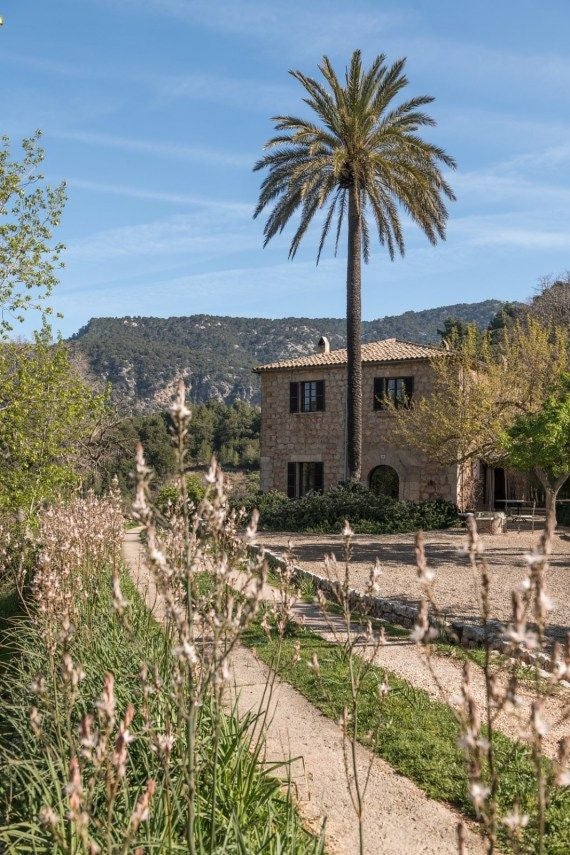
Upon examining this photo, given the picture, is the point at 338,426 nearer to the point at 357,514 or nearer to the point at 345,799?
the point at 357,514

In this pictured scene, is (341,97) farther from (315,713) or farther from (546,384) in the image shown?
(315,713)

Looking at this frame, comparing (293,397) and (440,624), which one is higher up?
(293,397)

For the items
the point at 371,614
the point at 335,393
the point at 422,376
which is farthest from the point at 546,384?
the point at 371,614

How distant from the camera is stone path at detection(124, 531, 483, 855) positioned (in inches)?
159

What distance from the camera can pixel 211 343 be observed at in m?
89.8

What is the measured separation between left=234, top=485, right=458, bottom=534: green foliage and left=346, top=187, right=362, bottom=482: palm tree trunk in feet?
2.51

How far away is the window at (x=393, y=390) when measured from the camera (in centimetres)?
2522

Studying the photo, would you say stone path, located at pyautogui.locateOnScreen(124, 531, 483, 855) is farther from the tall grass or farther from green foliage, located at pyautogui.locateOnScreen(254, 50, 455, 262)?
green foliage, located at pyautogui.locateOnScreen(254, 50, 455, 262)

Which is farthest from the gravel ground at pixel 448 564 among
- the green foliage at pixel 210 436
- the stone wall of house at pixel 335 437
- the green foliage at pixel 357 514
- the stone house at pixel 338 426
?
the green foliage at pixel 210 436

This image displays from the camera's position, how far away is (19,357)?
42.4 ft

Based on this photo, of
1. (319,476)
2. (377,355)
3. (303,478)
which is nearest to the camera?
(377,355)

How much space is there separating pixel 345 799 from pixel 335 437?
71.9ft

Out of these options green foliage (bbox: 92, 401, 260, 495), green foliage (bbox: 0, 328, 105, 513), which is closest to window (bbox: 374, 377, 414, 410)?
green foliage (bbox: 0, 328, 105, 513)

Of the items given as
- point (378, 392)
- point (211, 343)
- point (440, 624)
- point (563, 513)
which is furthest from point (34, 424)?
point (211, 343)
